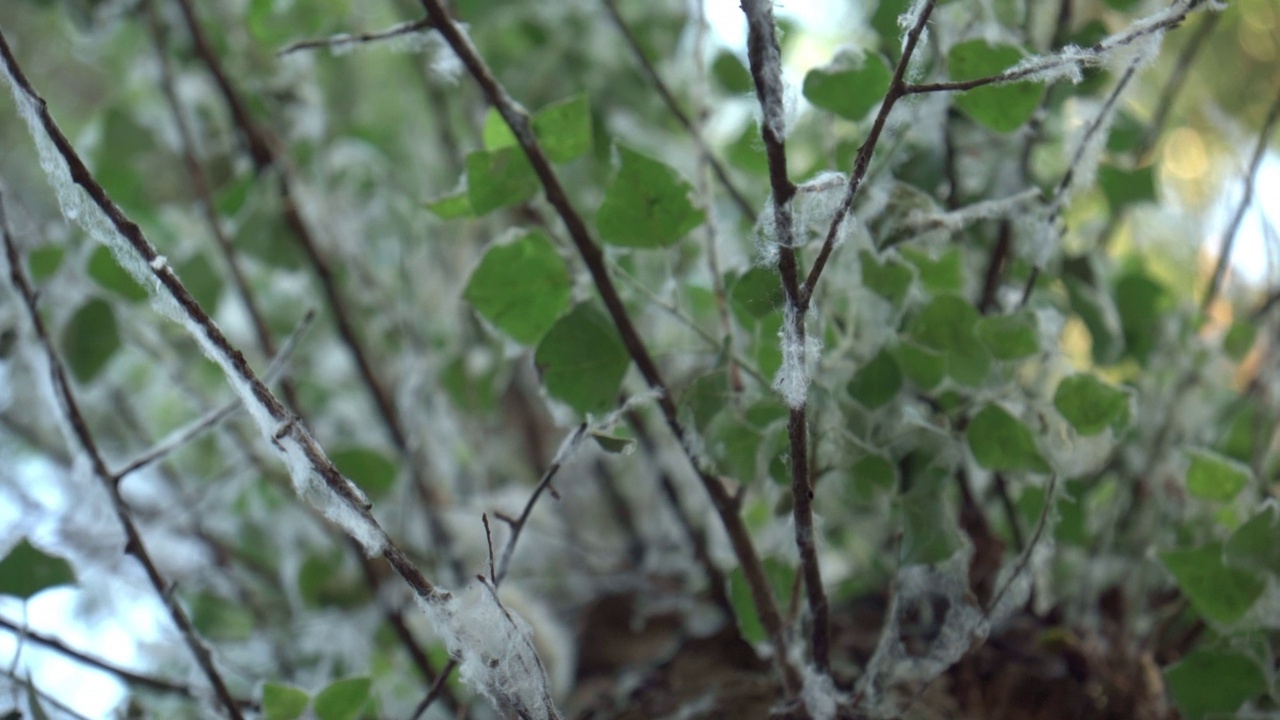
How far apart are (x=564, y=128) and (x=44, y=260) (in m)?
0.39

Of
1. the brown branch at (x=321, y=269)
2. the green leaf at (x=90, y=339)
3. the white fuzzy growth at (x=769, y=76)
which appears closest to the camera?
the white fuzzy growth at (x=769, y=76)

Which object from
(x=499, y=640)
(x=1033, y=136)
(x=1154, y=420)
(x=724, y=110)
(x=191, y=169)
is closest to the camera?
(x=499, y=640)

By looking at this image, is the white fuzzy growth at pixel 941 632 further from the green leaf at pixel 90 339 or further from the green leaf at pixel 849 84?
the green leaf at pixel 90 339

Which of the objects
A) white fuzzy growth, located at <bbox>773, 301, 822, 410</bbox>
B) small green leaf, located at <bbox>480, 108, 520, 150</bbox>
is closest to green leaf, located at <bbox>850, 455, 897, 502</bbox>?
white fuzzy growth, located at <bbox>773, 301, 822, 410</bbox>

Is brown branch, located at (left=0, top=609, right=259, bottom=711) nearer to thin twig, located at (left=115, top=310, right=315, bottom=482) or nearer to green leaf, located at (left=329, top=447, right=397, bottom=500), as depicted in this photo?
thin twig, located at (left=115, top=310, right=315, bottom=482)

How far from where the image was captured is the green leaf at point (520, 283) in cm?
43

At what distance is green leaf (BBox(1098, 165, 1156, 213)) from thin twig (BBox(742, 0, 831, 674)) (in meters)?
0.33

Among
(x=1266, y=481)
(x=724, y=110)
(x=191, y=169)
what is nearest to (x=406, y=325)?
(x=191, y=169)

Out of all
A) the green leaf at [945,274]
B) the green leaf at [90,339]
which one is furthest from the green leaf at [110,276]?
the green leaf at [945,274]

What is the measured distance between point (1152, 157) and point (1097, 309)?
0.27 m

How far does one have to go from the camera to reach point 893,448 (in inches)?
16.6

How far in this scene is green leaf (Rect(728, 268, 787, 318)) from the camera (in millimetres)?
362

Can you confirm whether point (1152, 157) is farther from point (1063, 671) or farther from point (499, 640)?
point (499, 640)

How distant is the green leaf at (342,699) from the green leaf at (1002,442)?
289 millimetres
